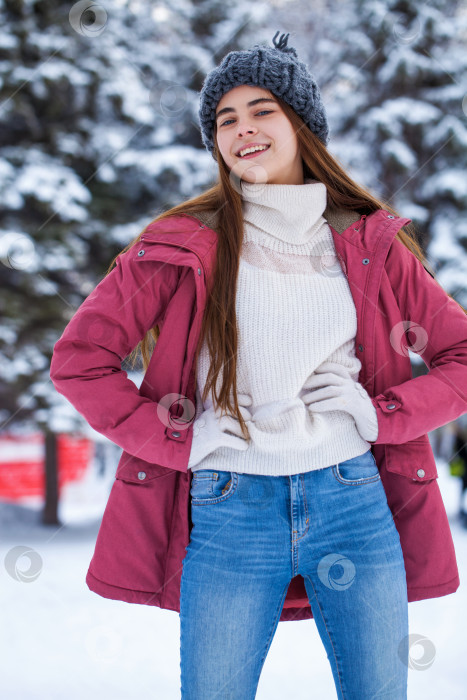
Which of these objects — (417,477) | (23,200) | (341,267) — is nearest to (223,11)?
(23,200)

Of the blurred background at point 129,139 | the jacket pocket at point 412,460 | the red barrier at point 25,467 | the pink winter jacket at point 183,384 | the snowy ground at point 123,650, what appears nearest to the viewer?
the pink winter jacket at point 183,384

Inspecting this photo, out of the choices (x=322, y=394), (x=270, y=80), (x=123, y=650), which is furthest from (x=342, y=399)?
(x=123, y=650)

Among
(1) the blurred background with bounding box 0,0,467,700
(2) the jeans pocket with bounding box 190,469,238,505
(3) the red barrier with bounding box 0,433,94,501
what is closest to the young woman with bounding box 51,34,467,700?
(2) the jeans pocket with bounding box 190,469,238,505

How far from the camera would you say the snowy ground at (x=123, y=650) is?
8.99ft

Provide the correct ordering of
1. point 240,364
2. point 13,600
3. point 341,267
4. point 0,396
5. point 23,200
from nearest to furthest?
point 240,364
point 341,267
point 13,600
point 23,200
point 0,396

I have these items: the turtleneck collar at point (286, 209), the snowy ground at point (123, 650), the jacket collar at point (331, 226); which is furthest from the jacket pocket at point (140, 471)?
the snowy ground at point (123, 650)

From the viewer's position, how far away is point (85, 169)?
5.77 metres

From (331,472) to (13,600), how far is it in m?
3.16

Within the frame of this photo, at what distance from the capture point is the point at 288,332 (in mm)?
1532

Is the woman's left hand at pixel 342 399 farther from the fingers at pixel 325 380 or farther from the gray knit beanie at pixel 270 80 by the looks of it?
the gray knit beanie at pixel 270 80

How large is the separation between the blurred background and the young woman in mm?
3192

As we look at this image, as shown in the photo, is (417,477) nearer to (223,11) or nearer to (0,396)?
(0,396)

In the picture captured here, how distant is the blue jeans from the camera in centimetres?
138

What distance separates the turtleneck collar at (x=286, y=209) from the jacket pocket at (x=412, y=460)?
0.62 m
